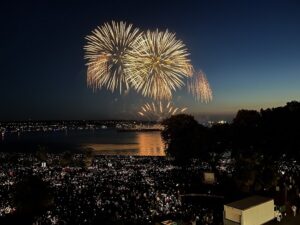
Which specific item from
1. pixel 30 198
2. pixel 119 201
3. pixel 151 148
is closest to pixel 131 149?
pixel 151 148

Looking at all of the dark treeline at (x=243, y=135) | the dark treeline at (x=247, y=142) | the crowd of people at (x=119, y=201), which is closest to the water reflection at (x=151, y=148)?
the dark treeline at (x=243, y=135)

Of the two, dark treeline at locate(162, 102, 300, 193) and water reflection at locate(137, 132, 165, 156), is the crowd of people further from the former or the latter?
water reflection at locate(137, 132, 165, 156)

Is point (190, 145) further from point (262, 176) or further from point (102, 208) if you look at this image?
point (102, 208)

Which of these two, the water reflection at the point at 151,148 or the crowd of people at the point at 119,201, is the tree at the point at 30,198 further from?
the water reflection at the point at 151,148

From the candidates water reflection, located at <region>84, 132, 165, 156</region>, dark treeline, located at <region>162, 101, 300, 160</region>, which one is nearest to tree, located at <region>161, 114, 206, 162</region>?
dark treeline, located at <region>162, 101, 300, 160</region>

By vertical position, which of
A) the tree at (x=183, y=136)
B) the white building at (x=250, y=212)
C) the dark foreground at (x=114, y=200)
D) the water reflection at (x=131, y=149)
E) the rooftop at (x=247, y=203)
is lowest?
the water reflection at (x=131, y=149)

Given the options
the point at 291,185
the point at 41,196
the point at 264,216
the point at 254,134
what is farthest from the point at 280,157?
the point at 41,196

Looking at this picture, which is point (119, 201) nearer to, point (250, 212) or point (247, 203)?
point (247, 203)

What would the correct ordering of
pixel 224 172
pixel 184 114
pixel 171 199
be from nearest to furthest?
pixel 171 199, pixel 224 172, pixel 184 114

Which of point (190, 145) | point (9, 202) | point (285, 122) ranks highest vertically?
point (285, 122)
